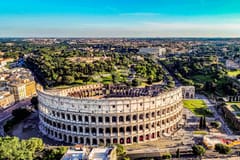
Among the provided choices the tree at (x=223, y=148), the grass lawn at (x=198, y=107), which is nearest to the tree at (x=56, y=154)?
the tree at (x=223, y=148)

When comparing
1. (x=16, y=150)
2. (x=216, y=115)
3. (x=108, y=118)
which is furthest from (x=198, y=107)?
(x=16, y=150)

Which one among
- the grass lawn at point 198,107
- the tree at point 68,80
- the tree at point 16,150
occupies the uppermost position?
the tree at point 68,80

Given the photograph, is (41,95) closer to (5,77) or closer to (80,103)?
(80,103)

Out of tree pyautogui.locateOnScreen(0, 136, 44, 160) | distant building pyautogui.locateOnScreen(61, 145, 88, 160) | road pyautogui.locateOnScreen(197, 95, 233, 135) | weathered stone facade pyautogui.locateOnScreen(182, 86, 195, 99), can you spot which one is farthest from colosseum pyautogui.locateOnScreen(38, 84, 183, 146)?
weathered stone facade pyautogui.locateOnScreen(182, 86, 195, 99)

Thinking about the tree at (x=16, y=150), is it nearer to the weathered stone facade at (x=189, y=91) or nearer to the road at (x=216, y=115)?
the road at (x=216, y=115)

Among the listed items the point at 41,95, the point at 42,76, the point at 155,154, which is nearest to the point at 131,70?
the point at 42,76

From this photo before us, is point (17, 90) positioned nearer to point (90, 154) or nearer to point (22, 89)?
point (22, 89)

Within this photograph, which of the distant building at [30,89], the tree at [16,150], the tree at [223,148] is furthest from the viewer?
the distant building at [30,89]
